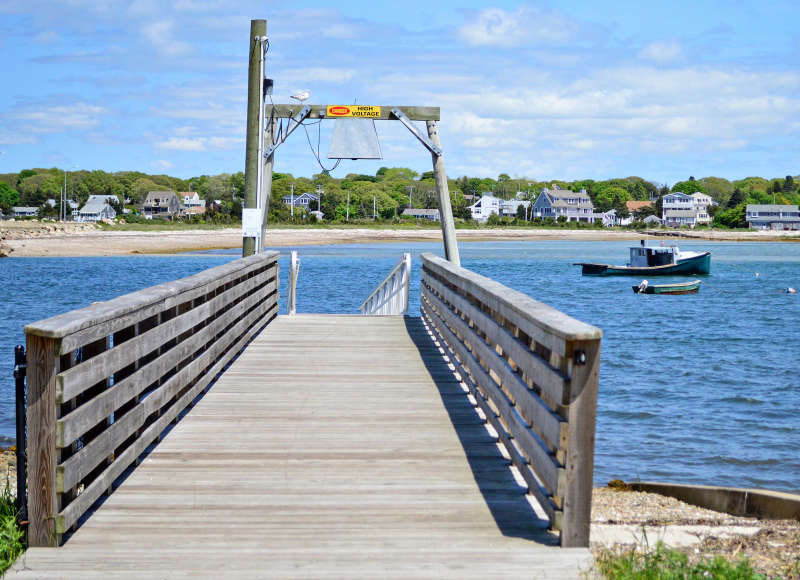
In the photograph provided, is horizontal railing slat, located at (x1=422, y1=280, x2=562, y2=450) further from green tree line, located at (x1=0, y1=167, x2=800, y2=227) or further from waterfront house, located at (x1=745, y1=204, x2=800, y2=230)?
waterfront house, located at (x1=745, y1=204, x2=800, y2=230)

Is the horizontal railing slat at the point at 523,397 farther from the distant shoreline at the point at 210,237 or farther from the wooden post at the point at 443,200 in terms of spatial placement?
the distant shoreline at the point at 210,237

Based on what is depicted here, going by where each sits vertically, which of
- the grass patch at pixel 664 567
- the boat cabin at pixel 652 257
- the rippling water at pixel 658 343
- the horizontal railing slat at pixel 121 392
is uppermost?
the horizontal railing slat at pixel 121 392

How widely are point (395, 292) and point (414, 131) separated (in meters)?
3.07

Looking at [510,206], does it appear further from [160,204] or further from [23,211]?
[23,211]

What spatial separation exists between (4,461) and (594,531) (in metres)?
5.49

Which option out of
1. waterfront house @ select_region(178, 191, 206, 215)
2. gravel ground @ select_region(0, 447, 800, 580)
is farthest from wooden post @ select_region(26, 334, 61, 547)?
waterfront house @ select_region(178, 191, 206, 215)

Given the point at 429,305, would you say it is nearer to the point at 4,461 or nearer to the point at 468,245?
the point at 4,461

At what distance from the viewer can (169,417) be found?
247 inches

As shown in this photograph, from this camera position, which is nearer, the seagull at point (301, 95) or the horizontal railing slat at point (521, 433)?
the horizontal railing slat at point (521, 433)

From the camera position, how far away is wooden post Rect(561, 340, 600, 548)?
3.96 metres

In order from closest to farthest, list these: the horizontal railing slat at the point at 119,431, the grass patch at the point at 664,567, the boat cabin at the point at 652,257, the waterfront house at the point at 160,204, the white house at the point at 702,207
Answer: the grass patch at the point at 664,567, the horizontal railing slat at the point at 119,431, the boat cabin at the point at 652,257, the waterfront house at the point at 160,204, the white house at the point at 702,207

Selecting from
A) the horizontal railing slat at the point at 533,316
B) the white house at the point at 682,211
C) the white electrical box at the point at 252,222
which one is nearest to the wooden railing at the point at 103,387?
the horizontal railing slat at the point at 533,316

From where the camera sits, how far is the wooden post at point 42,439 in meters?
3.88

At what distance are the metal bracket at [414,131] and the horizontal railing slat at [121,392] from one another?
5.65m
